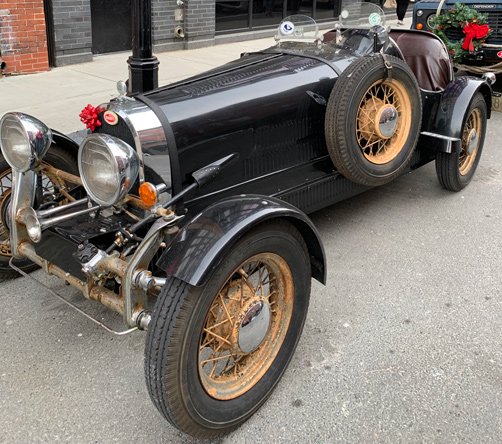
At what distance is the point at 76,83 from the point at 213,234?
6074 mm

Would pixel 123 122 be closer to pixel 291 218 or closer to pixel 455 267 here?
pixel 291 218

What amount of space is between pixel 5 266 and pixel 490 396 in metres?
2.74

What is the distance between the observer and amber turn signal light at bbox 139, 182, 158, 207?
8.19ft

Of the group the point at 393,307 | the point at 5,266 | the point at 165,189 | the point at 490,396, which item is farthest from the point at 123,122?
the point at 490,396

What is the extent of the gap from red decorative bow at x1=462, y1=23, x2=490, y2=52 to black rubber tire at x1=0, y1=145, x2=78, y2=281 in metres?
5.72

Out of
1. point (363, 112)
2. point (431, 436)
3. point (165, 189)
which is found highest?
point (363, 112)

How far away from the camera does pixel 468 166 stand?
5047 millimetres

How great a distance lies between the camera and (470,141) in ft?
16.1

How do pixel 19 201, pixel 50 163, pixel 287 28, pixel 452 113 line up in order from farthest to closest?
1. pixel 452 113
2. pixel 287 28
3. pixel 50 163
4. pixel 19 201

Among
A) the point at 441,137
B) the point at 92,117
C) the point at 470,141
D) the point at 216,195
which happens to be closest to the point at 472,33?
the point at 470,141

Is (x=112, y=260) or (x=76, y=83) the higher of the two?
(x=112, y=260)

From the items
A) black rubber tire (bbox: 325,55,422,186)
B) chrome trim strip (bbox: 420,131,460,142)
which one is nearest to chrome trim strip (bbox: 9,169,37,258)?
black rubber tire (bbox: 325,55,422,186)

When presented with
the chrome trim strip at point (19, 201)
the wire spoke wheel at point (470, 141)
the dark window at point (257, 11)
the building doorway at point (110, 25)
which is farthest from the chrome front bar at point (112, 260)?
the dark window at point (257, 11)

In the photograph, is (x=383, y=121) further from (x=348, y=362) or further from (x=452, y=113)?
(x=348, y=362)
